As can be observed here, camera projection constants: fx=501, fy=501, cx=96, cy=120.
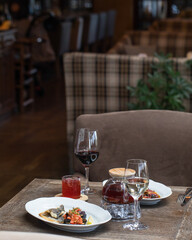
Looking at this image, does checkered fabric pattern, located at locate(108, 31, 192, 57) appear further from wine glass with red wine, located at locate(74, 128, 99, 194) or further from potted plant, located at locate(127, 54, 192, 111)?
wine glass with red wine, located at locate(74, 128, 99, 194)

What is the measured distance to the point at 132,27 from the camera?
12.3 m

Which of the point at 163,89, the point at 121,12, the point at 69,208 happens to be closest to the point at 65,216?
the point at 69,208

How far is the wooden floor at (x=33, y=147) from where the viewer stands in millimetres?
3889

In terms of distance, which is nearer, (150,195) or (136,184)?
(136,184)

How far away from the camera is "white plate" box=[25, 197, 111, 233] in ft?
4.20

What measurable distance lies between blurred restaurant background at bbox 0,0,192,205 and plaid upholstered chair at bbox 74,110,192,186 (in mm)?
1379

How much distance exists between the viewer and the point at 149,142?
212cm

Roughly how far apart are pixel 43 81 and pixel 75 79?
477 cm

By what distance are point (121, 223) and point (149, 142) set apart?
802mm

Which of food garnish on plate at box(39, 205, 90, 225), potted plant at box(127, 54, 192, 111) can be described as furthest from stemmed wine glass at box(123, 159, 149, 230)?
potted plant at box(127, 54, 192, 111)

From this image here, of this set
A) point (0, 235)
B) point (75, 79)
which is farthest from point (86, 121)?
point (75, 79)

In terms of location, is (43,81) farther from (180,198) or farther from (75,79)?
(180,198)

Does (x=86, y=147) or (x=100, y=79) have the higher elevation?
(x=86, y=147)

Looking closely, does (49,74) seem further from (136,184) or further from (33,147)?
(136,184)
